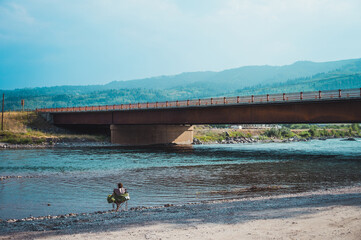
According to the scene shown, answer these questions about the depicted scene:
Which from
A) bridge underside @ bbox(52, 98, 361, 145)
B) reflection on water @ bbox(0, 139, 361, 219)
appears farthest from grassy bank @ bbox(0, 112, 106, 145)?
reflection on water @ bbox(0, 139, 361, 219)

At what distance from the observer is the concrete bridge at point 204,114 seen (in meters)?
43.5

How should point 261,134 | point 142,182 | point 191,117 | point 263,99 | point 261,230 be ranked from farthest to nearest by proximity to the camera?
point 261,134
point 191,117
point 263,99
point 142,182
point 261,230

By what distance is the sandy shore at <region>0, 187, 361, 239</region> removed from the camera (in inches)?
428

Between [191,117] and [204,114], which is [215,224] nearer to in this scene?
[204,114]

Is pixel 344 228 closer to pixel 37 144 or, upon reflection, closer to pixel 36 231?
pixel 36 231

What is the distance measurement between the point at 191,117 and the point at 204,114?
2.89 meters

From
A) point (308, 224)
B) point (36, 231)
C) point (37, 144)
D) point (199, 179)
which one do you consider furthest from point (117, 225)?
point (37, 144)

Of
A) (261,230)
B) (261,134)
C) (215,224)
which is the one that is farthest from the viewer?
(261,134)

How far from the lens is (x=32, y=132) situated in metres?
72.4

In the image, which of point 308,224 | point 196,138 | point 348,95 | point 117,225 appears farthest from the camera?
point 196,138

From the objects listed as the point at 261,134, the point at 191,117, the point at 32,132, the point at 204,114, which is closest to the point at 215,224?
the point at 204,114

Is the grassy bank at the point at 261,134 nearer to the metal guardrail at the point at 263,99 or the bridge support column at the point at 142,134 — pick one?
the bridge support column at the point at 142,134

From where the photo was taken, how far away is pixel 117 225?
12.7 metres

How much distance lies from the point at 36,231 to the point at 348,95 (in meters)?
38.8
